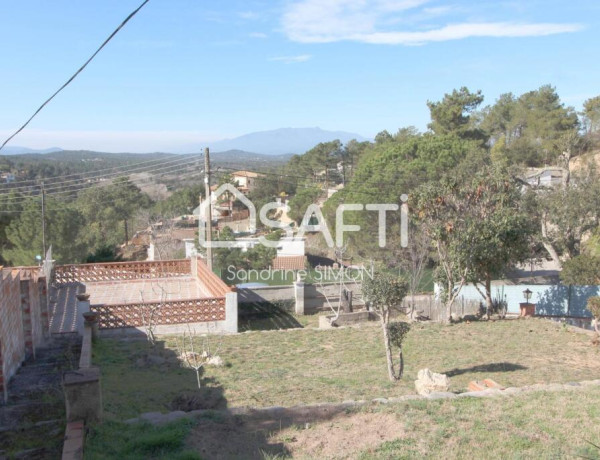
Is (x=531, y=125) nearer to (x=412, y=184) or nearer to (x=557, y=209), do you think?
(x=412, y=184)

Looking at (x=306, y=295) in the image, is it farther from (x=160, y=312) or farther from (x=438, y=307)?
(x=160, y=312)

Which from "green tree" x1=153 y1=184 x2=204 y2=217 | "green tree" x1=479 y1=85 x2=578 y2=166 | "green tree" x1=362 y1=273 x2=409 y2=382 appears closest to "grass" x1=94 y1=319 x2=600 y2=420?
"green tree" x1=362 y1=273 x2=409 y2=382

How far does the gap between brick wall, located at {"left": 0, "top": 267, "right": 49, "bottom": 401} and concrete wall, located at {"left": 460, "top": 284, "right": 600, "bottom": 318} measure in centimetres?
1356

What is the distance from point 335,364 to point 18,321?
5522 millimetres

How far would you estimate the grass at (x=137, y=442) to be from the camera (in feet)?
15.6

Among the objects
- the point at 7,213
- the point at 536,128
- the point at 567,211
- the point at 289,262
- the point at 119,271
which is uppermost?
the point at 536,128

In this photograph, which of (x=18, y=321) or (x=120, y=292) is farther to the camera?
(x=120, y=292)

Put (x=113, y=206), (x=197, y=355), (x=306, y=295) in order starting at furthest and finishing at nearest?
(x=113, y=206)
(x=306, y=295)
(x=197, y=355)

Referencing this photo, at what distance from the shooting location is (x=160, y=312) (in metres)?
13.0

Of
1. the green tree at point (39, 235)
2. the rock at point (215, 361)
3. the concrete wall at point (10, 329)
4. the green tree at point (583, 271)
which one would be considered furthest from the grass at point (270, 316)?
the concrete wall at point (10, 329)

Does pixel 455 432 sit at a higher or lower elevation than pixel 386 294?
lower

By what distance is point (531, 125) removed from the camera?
4006cm

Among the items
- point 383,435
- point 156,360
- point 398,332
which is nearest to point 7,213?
point 156,360

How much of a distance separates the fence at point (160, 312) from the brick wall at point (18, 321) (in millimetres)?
1389
